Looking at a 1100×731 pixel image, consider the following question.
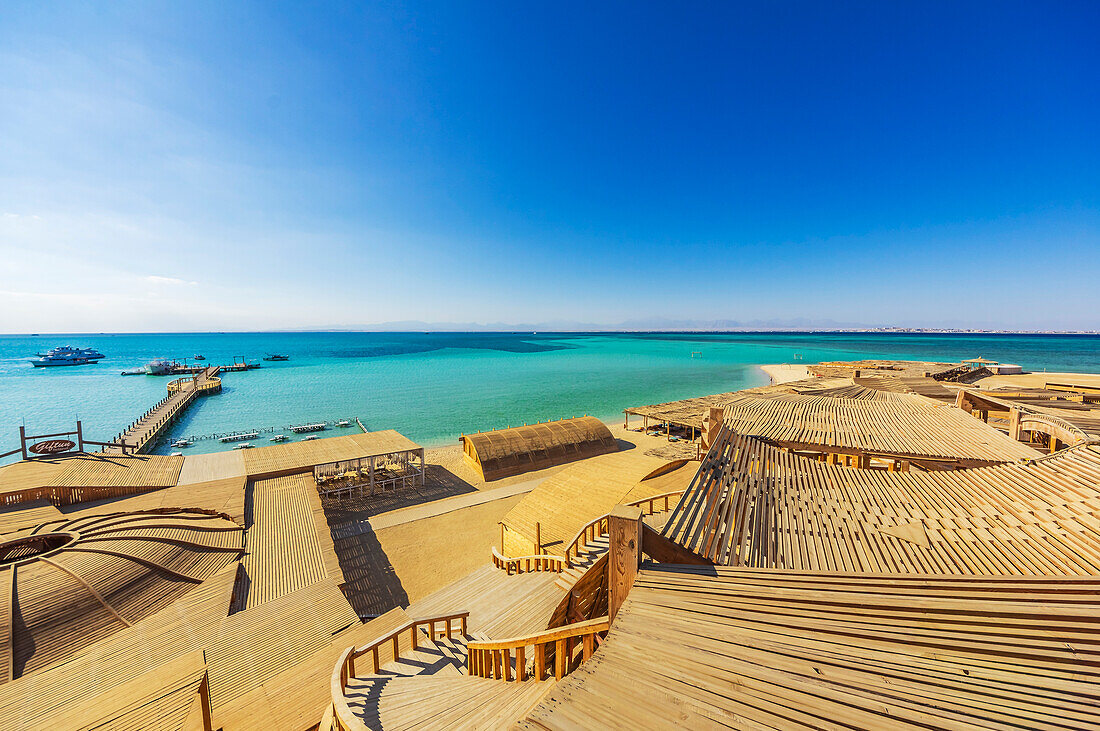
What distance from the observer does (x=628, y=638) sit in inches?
142

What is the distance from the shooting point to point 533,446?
24.3 m

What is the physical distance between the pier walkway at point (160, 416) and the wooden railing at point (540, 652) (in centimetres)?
3286

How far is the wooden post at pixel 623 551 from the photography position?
15.0 feet

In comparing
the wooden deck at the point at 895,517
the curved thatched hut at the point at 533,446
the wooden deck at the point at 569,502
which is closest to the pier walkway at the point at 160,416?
the curved thatched hut at the point at 533,446

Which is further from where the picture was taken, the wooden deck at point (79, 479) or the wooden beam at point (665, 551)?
the wooden deck at point (79, 479)

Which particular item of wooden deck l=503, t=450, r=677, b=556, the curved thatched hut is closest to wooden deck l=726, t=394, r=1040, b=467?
wooden deck l=503, t=450, r=677, b=556

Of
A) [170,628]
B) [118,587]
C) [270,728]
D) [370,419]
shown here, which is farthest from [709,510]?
[370,419]

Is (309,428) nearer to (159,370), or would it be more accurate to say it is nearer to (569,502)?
(569,502)

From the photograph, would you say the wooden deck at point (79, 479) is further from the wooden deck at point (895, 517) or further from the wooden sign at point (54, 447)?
the wooden deck at point (895, 517)

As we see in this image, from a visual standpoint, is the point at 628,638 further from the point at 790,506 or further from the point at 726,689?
the point at 790,506

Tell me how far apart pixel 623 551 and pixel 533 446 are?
65.2ft

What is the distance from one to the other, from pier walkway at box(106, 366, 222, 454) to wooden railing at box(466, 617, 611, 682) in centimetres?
3286

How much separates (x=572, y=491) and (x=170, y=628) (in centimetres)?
1005

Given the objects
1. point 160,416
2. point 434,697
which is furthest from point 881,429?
point 160,416
